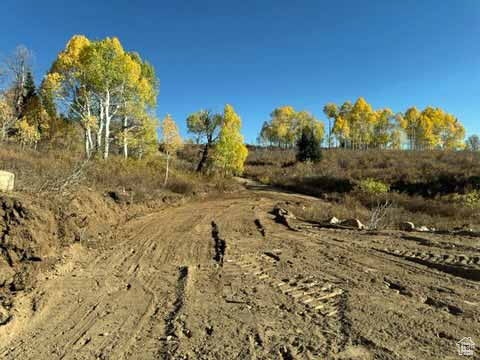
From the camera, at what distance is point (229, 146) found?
90.6 feet

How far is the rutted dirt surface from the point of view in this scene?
2902 mm

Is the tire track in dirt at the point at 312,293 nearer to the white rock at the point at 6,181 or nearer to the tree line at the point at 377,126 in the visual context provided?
the white rock at the point at 6,181

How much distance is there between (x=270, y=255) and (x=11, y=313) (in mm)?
4522

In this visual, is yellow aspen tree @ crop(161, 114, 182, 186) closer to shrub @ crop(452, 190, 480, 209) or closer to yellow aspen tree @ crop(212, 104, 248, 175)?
yellow aspen tree @ crop(212, 104, 248, 175)

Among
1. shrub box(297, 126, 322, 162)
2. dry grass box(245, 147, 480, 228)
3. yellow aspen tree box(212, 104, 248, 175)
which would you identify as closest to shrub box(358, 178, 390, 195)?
dry grass box(245, 147, 480, 228)

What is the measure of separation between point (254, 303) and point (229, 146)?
2439 centimetres

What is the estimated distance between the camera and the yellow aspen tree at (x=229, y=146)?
27406mm

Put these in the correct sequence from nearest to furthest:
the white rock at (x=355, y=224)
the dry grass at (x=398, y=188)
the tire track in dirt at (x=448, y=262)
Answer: the tire track in dirt at (x=448, y=262) < the white rock at (x=355, y=224) < the dry grass at (x=398, y=188)

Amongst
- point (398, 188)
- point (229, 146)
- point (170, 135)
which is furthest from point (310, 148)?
point (170, 135)

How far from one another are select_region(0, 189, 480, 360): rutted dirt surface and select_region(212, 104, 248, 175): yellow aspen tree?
2092cm

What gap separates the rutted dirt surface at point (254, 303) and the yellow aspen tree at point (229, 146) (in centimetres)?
2092

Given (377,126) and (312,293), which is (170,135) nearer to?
(312,293)

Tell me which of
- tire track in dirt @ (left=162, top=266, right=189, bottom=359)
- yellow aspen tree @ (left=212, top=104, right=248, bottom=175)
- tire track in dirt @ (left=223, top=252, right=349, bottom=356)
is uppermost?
yellow aspen tree @ (left=212, top=104, right=248, bottom=175)

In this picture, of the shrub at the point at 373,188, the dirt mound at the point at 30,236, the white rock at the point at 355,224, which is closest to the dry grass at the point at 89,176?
the dirt mound at the point at 30,236
